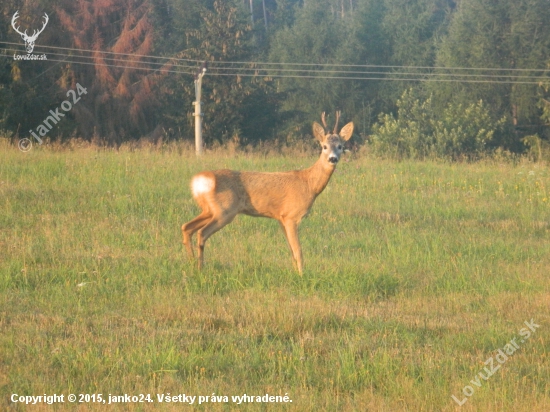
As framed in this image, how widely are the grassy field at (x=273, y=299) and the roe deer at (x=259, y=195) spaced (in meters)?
0.35

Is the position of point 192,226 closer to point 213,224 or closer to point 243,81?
point 213,224

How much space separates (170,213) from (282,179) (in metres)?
2.40

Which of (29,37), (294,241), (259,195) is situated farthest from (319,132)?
(29,37)

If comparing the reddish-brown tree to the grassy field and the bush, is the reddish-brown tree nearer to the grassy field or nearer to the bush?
the bush

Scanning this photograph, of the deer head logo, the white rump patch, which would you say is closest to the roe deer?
the white rump patch

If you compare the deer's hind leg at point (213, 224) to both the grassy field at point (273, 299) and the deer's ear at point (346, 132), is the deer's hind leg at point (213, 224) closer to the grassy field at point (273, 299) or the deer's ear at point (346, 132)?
the grassy field at point (273, 299)

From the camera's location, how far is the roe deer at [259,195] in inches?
334

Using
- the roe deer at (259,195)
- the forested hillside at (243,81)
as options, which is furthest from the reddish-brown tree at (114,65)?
the roe deer at (259,195)

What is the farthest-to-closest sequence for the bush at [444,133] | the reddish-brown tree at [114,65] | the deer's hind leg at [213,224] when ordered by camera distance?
the reddish-brown tree at [114,65]
the bush at [444,133]
the deer's hind leg at [213,224]

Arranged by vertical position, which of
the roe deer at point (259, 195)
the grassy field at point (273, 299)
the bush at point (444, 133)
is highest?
the roe deer at point (259, 195)

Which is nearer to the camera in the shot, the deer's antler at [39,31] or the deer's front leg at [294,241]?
the deer's front leg at [294,241]

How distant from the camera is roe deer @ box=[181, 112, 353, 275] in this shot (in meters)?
8.48

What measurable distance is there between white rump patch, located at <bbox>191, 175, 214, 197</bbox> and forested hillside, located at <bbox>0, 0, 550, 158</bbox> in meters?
12.8

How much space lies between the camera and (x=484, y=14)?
131 ft
